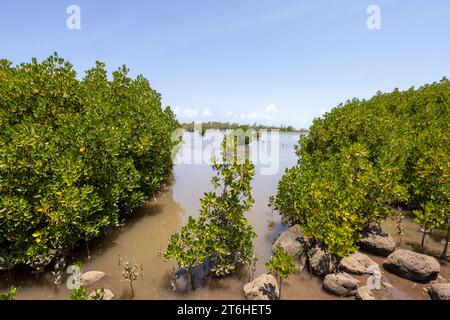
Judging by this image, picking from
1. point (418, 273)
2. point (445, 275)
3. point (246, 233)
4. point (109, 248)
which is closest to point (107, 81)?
point (109, 248)

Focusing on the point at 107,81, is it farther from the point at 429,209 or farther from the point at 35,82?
the point at 429,209

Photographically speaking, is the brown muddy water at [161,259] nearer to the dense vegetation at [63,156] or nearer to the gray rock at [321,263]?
the gray rock at [321,263]

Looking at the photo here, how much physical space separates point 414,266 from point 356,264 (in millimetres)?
1912

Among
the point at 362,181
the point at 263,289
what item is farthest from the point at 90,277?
the point at 362,181

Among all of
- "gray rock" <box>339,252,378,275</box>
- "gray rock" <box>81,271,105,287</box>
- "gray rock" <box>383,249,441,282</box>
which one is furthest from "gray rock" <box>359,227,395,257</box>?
"gray rock" <box>81,271,105,287</box>

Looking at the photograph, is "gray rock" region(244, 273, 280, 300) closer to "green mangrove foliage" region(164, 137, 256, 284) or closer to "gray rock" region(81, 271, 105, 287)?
"green mangrove foliage" region(164, 137, 256, 284)

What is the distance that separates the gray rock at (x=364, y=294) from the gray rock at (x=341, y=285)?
212 mm

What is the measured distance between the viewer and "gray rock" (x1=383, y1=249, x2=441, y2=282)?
32.8 feet

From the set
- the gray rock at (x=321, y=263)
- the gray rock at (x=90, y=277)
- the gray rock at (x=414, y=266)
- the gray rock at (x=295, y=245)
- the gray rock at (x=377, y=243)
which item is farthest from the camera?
the gray rock at (x=377, y=243)

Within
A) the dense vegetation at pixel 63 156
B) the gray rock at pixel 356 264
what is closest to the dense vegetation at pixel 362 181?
the gray rock at pixel 356 264

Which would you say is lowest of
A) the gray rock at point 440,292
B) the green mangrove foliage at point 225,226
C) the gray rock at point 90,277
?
the gray rock at point 90,277

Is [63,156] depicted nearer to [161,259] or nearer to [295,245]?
[161,259]

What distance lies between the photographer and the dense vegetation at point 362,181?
34.3 ft

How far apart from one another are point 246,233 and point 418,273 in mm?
6226
